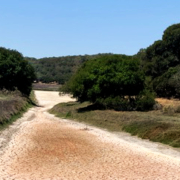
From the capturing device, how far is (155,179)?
14.4m

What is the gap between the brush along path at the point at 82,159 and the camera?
589 inches

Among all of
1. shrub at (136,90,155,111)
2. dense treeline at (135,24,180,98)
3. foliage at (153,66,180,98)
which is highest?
→ dense treeline at (135,24,180,98)

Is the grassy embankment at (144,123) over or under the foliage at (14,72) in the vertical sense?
under

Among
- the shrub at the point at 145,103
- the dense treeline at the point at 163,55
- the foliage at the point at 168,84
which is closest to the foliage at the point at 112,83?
the shrub at the point at 145,103

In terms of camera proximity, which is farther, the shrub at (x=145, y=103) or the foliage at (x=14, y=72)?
the foliage at (x=14, y=72)

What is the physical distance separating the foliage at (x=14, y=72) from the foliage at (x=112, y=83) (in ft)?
100

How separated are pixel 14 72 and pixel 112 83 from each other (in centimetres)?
3456

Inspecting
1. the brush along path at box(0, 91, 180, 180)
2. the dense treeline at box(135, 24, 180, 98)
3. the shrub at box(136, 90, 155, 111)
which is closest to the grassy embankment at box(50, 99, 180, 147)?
the brush along path at box(0, 91, 180, 180)

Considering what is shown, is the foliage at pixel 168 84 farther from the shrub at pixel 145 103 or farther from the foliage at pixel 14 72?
the foliage at pixel 14 72

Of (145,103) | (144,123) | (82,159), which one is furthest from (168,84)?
(82,159)

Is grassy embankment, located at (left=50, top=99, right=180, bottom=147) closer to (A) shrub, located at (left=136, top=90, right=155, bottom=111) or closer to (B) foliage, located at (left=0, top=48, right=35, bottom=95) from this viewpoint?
(A) shrub, located at (left=136, top=90, right=155, bottom=111)

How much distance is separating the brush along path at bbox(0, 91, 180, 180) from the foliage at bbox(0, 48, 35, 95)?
155 feet

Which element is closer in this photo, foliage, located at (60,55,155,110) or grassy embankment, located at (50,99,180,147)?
grassy embankment, located at (50,99,180,147)

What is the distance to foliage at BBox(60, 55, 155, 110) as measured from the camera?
1684 inches
